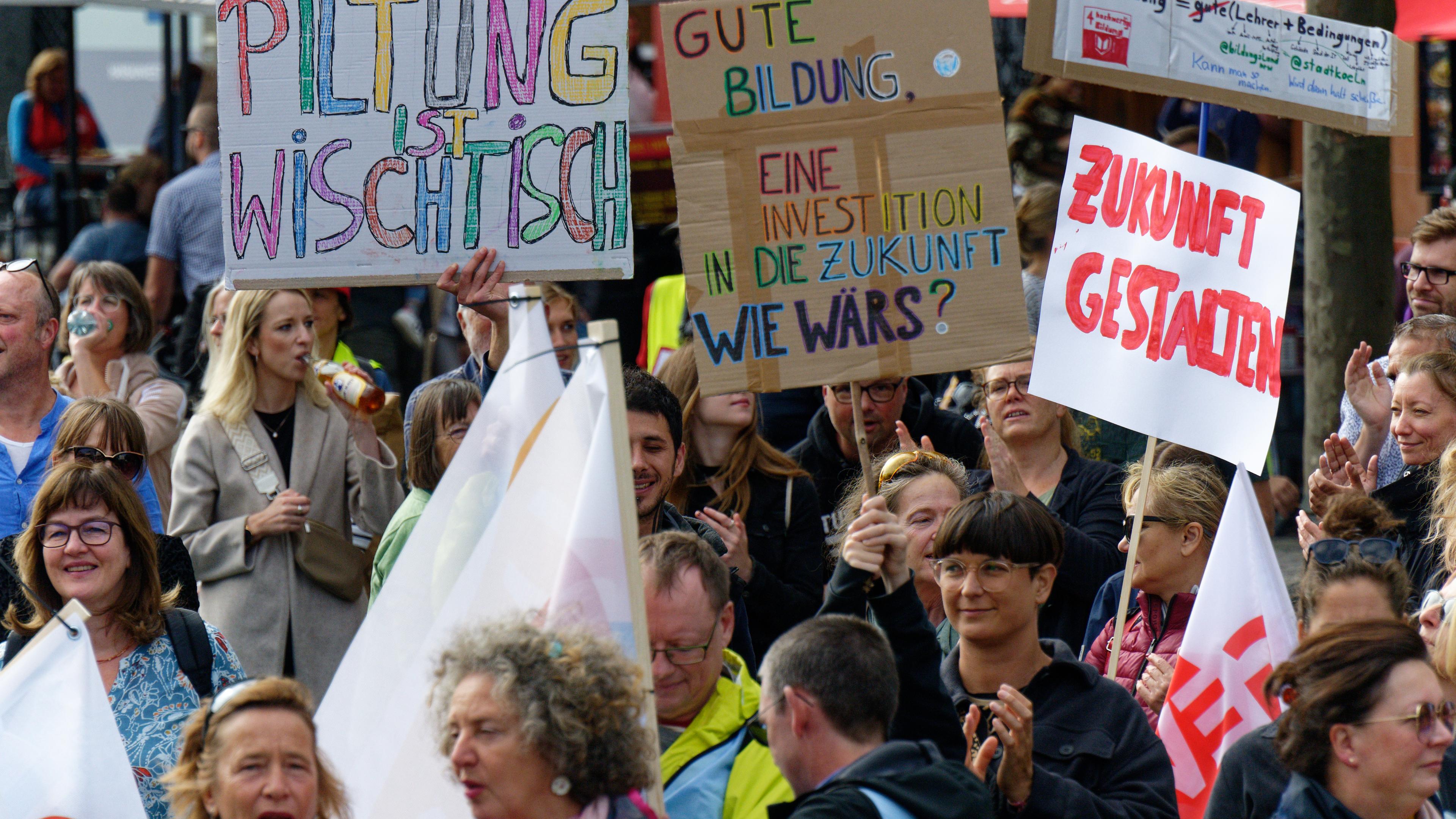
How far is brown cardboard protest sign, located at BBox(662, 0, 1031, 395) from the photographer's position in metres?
4.16

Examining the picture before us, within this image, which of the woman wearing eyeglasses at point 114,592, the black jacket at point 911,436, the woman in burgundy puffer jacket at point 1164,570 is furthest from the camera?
the black jacket at point 911,436

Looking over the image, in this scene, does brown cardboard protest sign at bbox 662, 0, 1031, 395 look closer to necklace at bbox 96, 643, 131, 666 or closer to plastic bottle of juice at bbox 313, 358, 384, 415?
necklace at bbox 96, 643, 131, 666

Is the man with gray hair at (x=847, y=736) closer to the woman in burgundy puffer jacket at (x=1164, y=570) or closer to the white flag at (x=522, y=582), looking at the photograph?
the white flag at (x=522, y=582)

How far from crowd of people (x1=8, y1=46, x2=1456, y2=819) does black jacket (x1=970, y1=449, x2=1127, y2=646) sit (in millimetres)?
11

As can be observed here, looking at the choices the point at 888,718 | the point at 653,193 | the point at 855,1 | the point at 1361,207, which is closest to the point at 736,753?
the point at 888,718

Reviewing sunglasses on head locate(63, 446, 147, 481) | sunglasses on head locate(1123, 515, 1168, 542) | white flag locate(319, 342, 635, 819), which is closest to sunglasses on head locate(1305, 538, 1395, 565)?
sunglasses on head locate(1123, 515, 1168, 542)

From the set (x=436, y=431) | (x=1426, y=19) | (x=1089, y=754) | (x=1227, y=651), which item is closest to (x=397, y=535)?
(x=436, y=431)

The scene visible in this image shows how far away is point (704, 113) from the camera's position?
4.19m

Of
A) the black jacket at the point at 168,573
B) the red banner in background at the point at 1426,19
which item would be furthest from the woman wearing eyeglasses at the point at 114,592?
the red banner in background at the point at 1426,19

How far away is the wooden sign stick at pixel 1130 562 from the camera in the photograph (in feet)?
14.6

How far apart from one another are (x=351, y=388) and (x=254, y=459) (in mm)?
543

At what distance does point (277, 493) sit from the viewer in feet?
18.5

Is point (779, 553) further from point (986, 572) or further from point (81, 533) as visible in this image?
point (81, 533)

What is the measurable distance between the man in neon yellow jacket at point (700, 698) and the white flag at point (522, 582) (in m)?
0.17
